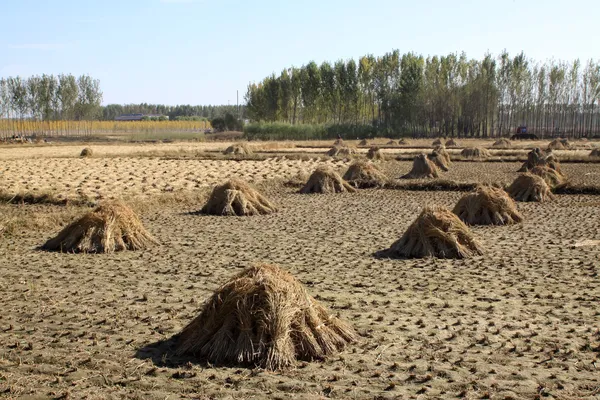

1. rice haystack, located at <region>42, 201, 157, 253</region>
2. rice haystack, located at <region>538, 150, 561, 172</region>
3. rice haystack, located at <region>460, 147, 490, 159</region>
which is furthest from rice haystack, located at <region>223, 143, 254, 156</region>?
rice haystack, located at <region>42, 201, 157, 253</region>

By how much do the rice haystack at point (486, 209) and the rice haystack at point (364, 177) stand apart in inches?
335

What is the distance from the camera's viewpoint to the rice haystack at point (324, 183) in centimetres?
2183

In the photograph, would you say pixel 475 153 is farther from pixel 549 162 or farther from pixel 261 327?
pixel 261 327

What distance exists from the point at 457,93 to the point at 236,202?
67.9 metres

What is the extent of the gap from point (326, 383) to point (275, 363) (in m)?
0.56

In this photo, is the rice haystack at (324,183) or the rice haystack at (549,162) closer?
the rice haystack at (324,183)

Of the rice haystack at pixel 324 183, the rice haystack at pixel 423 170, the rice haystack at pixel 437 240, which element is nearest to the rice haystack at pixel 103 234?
the rice haystack at pixel 437 240

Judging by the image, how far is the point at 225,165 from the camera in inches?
1254

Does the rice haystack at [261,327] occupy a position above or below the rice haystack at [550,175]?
below

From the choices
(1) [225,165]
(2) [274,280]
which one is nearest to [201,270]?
(2) [274,280]

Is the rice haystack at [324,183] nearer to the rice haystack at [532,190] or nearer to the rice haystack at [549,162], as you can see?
the rice haystack at [532,190]

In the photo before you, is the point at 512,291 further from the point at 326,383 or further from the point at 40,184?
the point at 40,184

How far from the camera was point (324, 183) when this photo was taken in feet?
71.7

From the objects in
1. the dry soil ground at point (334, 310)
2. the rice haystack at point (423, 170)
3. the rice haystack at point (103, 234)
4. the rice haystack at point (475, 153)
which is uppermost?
the rice haystack at point (475, 153)
